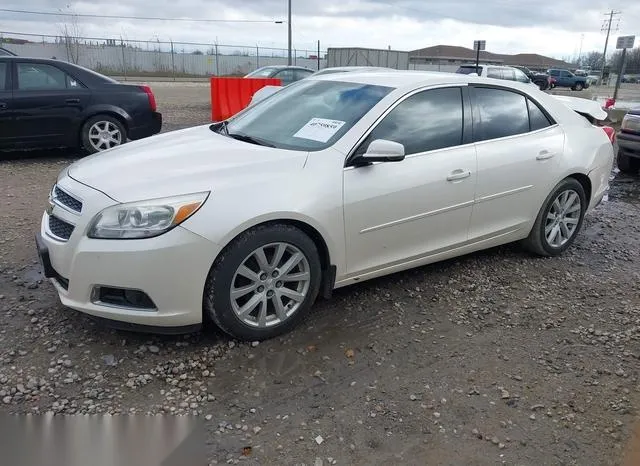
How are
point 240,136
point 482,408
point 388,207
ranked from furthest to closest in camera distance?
Result: point 240,136 < point 388,207 < point 482,408

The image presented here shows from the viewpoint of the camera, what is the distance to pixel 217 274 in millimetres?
3100

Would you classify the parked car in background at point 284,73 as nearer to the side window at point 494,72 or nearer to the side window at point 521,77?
the side window at point 494,72

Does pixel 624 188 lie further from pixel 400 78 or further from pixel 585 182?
pixel 400 78

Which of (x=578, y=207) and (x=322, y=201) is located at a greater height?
(x=322, y=201)

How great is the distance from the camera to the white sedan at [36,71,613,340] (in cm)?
303

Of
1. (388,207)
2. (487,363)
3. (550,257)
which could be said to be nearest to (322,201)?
(388,207)

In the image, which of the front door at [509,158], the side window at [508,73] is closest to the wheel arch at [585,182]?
the front door at [509,158]

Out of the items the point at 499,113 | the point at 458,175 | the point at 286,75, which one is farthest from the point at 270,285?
the point at 286,75

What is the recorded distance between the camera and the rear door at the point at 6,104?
25.0ft

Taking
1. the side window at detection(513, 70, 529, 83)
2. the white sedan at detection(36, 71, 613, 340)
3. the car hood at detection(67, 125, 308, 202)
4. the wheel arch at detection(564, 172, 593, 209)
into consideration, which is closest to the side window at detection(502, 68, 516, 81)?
the side window at detection(513, 70, 529, 83)

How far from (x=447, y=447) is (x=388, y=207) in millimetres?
1584

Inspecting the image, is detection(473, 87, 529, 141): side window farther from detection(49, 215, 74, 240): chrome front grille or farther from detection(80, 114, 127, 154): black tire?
detection(80, 114, 127, 154): black tire

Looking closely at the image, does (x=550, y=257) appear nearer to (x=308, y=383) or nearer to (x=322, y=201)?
(x=322, y=201)

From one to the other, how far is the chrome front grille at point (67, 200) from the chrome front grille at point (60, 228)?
0.32ft
